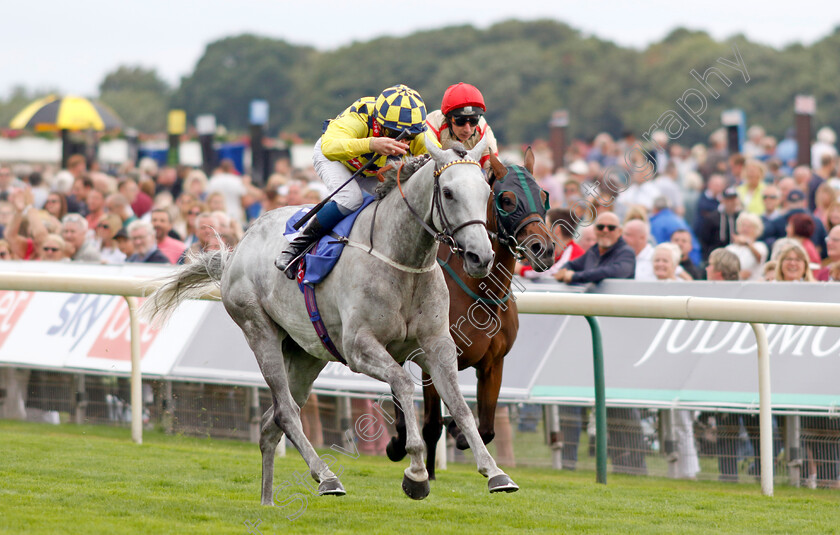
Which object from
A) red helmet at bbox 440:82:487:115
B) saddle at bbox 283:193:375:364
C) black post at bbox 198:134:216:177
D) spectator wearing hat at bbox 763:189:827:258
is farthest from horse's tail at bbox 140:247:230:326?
black post at bbox 198:134:216:177

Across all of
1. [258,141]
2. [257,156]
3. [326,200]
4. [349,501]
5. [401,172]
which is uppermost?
[258,141]

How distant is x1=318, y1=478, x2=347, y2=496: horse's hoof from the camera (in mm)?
5023

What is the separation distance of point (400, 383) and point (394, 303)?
1.18 ft

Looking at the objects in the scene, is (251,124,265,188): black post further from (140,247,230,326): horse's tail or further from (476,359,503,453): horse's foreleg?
(476,359,503,453): horse's foreleg

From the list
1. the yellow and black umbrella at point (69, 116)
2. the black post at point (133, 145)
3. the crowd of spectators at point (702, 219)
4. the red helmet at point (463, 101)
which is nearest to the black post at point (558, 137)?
the crowd of spectators at point (702, 219)

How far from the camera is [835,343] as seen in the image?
6.41 meters

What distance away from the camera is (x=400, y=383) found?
4805mm

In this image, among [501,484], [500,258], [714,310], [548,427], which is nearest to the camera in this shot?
[501,484]

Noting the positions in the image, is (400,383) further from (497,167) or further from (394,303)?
(497,167)

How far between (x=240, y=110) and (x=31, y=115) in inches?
2691

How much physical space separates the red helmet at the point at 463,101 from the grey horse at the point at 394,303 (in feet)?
1.43

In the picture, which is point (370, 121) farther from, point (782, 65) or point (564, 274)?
point (782, 65)

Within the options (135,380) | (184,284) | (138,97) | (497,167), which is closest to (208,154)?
(135,380)

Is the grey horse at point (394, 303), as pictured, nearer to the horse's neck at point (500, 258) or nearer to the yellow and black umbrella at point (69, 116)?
the horse's neck at point (500, 258)
